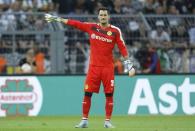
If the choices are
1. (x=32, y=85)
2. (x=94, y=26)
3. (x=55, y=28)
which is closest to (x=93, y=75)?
(x=94, y=26)

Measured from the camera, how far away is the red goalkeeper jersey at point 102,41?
15.4 metres

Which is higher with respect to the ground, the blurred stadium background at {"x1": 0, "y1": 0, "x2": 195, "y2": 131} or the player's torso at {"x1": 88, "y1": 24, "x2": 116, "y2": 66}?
the player's torso at {"x1": 88, "y1": 24, "x2": 116, "y2": 66}

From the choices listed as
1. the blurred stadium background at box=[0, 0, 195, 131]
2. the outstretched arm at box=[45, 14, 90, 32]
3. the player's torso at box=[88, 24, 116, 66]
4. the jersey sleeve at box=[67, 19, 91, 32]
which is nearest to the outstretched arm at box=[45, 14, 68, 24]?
the outstretched arm at box=[45, 14, 90, 32]

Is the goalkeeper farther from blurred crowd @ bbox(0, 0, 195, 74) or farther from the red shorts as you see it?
blurred crowd @ bbox(0, 0, 195, 74)

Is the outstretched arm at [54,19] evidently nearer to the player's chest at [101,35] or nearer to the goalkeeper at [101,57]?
the goalkeeper at [101,57]

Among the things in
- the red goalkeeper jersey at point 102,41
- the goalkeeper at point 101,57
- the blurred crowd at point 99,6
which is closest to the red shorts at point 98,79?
the goalkeeper at point 101,57

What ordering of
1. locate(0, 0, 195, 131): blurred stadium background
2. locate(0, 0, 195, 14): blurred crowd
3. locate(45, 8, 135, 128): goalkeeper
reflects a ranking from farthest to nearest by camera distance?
1. locate(0, 0, 195, 14): blurred crowd
2. locate(0, 0, 195, 131): blurred stadium background
3. locate(45, 8, 135, 128): goalkeeper

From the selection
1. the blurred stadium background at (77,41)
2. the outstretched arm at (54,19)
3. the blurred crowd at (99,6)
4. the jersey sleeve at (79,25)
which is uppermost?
the outstretched arm at (54,19)

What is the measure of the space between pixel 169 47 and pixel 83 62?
293 centimetres

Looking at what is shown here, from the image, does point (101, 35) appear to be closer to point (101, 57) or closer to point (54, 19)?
point (101, 57)

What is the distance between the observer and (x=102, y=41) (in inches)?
606

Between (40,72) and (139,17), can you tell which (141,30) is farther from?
(40,72)

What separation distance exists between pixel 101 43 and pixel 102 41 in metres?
0.05

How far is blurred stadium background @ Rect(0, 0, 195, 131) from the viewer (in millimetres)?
21484
